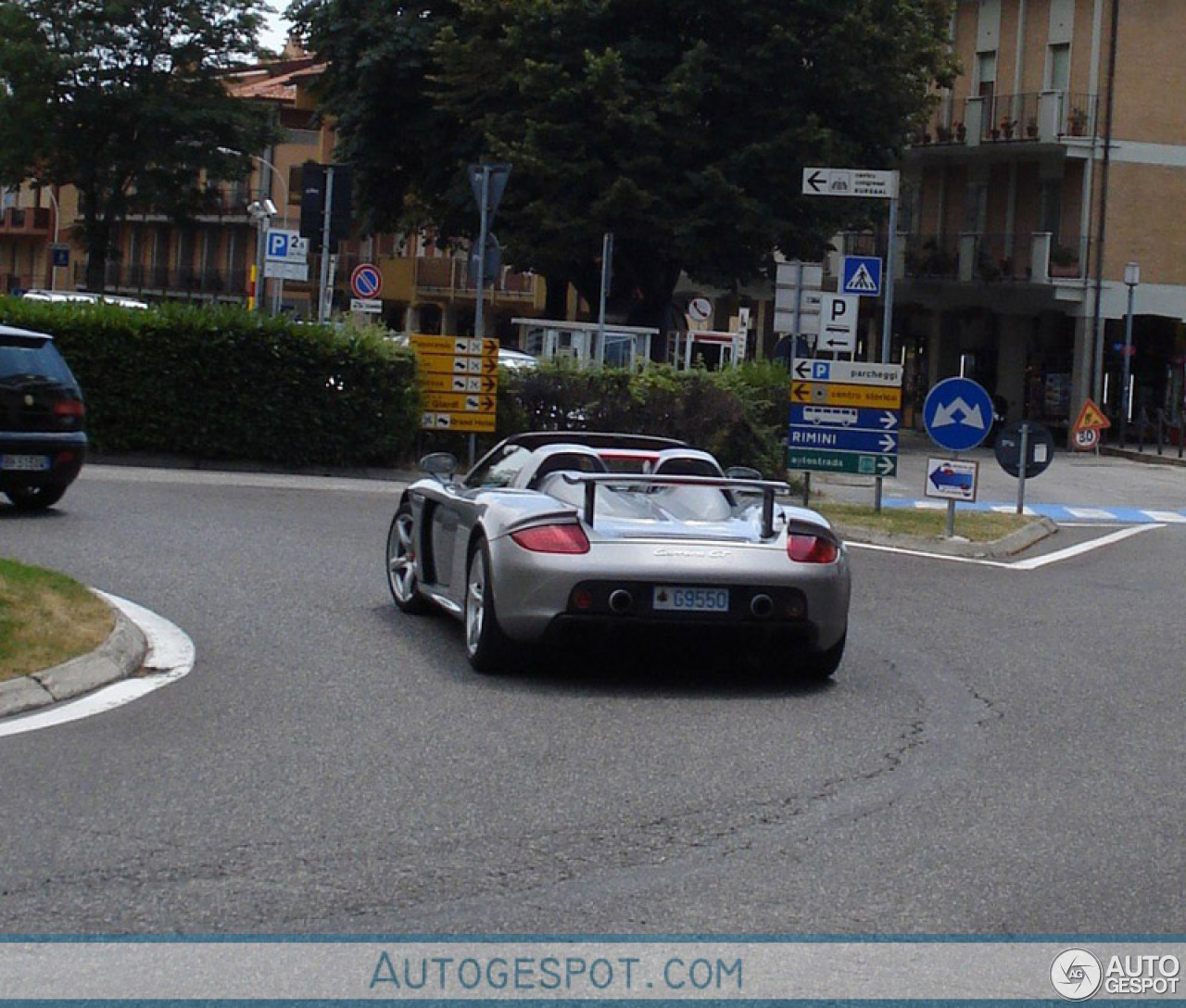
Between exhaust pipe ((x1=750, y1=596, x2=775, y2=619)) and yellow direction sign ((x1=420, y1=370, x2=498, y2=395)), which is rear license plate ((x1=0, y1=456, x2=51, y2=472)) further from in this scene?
yellow direction sign ((x1=420, y1=370, x2=498, y2=395))

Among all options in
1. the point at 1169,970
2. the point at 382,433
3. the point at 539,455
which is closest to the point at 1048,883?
the point at 1169,970

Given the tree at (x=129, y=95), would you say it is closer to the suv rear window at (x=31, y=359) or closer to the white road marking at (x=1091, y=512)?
the white road marking at (x=1091, y=512)

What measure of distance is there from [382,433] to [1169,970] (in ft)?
67.4

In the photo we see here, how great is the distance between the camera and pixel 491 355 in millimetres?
25766

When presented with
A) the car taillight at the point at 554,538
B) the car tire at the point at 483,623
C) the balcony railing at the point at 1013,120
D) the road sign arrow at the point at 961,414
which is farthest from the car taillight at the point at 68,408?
the balcony railing at the point at 1013,120

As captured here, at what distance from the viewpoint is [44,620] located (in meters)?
10.2

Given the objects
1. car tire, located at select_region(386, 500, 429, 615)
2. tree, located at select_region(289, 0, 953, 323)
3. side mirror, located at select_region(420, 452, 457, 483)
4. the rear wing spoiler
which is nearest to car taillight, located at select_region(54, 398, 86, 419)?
car tire, located at select_region(386, 500, 429, 615)

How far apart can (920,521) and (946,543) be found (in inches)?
95.1

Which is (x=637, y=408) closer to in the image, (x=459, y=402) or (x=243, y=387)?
(x=459, y=402)

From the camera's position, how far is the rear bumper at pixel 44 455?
1686 centimetres

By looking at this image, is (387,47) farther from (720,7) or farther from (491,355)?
(491,355)

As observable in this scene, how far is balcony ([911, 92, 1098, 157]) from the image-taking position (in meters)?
53.9

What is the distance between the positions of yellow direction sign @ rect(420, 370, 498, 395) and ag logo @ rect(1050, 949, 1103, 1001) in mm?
20631

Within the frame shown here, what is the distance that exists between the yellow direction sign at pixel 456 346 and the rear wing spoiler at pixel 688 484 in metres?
15.1
